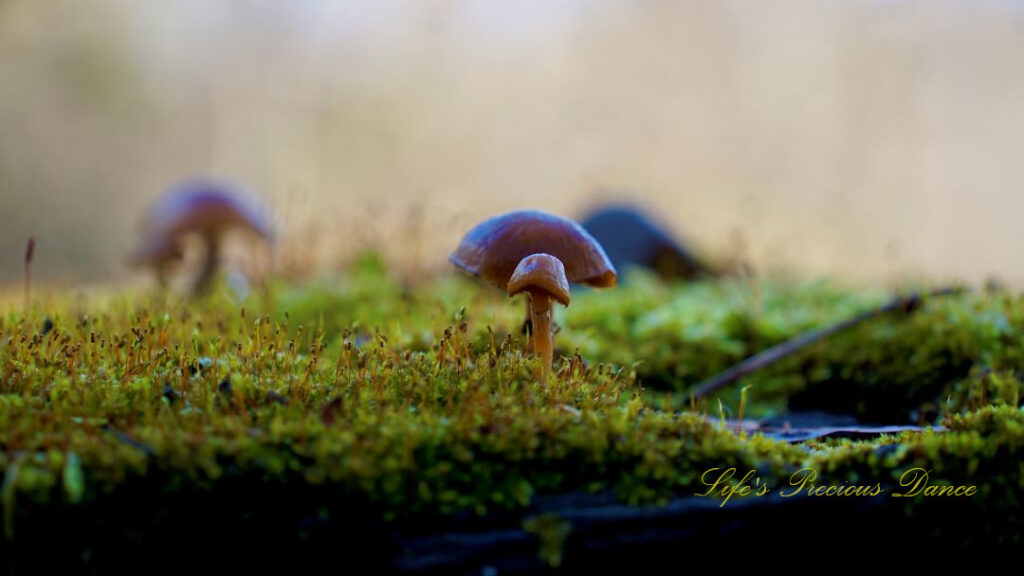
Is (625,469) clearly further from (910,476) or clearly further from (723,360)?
(723,360)

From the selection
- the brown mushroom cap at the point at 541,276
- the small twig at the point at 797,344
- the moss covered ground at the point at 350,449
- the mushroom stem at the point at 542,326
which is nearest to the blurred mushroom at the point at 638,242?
the small twig at the point at 797,344

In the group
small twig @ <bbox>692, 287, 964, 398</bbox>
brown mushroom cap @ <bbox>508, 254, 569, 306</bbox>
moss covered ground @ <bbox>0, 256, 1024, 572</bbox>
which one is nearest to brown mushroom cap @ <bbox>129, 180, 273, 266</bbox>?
moss covered ground @ <bbox>0, 256, 1024, 572</bbox>

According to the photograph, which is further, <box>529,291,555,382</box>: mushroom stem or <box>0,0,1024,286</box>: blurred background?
<box>0,0,1024,286</box>: blurred background

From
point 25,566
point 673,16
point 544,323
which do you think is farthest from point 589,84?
point 25,566

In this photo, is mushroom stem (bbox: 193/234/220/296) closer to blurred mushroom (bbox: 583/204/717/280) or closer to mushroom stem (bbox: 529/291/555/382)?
blurred mushroom (bbox: 583/204/717/280)

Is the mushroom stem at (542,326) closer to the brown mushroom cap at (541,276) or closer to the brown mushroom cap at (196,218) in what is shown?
the brown mushroom cap at (541,276)

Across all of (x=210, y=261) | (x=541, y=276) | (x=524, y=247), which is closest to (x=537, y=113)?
(x=210, y=261)
